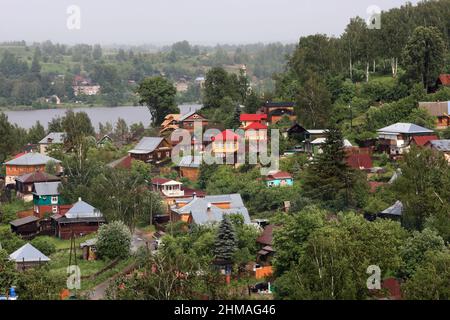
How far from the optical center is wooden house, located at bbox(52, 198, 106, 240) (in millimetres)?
17281

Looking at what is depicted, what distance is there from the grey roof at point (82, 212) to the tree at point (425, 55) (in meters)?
8.98

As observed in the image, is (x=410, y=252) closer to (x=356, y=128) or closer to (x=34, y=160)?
(x=356, y=128)

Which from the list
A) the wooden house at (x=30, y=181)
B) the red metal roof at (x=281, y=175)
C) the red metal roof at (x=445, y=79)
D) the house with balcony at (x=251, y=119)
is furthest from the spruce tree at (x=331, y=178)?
the wooden house at (x=30, y=181)

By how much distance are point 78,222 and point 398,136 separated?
6.96 m

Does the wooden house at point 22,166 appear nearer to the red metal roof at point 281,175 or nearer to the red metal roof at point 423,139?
the red metal roof at point 281,175

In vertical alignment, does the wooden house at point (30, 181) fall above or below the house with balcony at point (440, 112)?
below

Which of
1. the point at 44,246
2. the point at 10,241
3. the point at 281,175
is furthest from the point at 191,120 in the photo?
the point at 10,241

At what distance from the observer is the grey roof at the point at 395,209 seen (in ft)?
49.0

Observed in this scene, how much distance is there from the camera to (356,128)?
20.5 meters

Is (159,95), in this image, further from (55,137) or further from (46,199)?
(46,199)

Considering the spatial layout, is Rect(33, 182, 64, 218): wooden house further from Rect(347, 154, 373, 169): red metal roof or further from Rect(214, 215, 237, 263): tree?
Rect(347, 154, 373, 169): red metal roof

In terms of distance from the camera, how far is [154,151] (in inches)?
886

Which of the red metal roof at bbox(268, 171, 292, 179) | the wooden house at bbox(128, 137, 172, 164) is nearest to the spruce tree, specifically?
the red metal roof at bbox(268, 171, 292, 179)

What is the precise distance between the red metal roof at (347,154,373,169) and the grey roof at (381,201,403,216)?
2781mm
